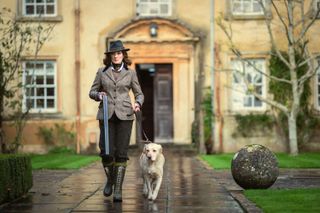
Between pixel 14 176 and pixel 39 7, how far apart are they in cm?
1457

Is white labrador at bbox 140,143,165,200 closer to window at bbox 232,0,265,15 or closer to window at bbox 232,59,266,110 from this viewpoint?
window at bbox 232,59,266,110

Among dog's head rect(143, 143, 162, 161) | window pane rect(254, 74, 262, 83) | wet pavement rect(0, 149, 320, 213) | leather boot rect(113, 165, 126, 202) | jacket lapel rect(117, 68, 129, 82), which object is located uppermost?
window pane rect(254, 74, 262, 83)

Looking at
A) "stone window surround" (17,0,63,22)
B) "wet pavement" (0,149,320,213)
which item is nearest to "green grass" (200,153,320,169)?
"wet pavement" (0,149,320,213)

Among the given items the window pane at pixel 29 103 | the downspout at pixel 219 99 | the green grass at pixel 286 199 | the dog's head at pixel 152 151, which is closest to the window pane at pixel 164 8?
the downspout at pixel 219 99

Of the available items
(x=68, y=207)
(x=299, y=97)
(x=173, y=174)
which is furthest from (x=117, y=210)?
(x=299, y=97)

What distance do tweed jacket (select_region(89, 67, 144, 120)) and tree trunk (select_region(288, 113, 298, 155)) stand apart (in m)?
11.7

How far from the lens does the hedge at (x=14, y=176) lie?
9039 mm

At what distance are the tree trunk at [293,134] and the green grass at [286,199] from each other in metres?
10.3

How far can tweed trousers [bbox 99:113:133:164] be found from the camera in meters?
9.53

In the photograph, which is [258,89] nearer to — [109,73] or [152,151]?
[109,73]

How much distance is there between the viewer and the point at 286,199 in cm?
951

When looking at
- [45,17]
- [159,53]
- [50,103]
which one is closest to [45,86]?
[50,103]

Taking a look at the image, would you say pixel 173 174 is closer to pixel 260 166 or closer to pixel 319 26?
pixel 260 166

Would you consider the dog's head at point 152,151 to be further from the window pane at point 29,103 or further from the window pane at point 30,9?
the window pane at point 30,9
